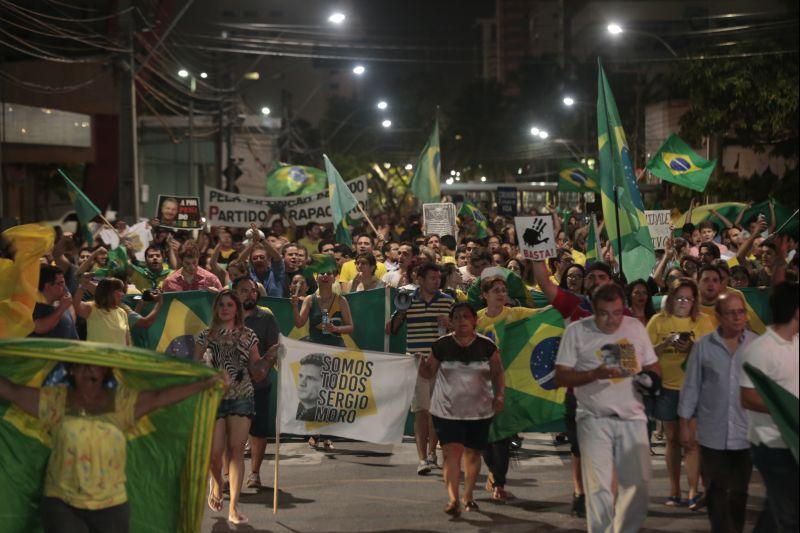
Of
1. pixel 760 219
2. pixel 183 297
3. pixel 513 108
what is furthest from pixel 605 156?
pixel 513 108

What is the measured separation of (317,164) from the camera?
81.3m

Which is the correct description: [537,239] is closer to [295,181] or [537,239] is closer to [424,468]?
[424,468]

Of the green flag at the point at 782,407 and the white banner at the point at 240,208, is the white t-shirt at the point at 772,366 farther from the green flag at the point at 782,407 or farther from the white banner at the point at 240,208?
the white banner at the point at 240,208

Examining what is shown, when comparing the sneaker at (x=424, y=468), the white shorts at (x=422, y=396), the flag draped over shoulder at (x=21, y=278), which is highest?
the flag draped over shoulder at (x=21, y=278)

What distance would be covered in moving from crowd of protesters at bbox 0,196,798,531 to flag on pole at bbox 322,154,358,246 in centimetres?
395

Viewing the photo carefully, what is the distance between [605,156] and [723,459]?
19.4 feet

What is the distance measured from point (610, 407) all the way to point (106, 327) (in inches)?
187

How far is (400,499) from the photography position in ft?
32.5

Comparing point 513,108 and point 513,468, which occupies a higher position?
point 513,108

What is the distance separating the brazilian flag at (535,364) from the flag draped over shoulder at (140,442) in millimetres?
4859

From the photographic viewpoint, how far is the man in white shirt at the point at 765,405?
640 centimetres

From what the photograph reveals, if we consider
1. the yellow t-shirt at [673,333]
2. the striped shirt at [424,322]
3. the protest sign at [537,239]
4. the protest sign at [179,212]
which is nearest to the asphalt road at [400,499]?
the yellow t-shirt at [673,333]

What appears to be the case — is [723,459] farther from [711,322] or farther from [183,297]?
[183,297]

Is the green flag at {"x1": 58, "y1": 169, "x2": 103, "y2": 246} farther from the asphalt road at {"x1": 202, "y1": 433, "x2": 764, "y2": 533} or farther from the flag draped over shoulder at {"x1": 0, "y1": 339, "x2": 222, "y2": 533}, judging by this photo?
the flag draped over shoulder at {"x1": 0, "y1": 339, "x2": 222, "y2": 533}
